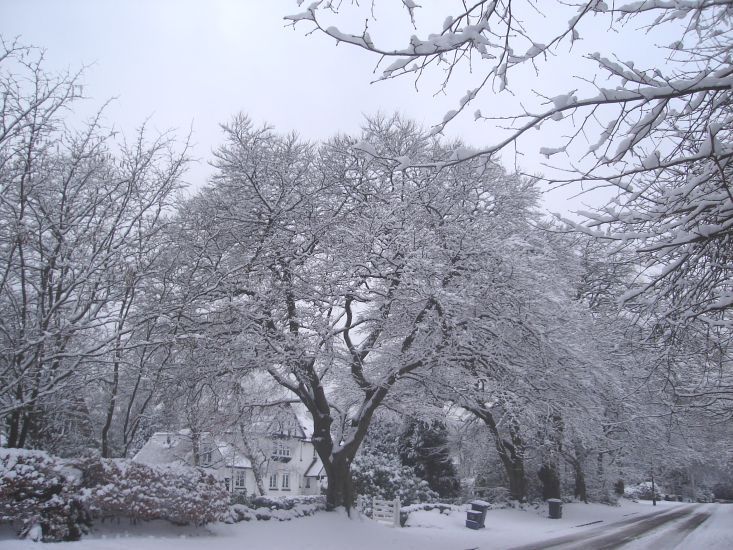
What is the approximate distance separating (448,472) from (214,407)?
16.5 metres

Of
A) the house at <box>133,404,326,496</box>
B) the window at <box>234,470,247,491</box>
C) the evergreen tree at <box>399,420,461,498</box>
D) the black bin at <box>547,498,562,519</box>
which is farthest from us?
the window at <box>234,470,247,491</box>

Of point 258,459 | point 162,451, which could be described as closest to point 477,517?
point 162,451

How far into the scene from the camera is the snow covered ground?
9.07 metres

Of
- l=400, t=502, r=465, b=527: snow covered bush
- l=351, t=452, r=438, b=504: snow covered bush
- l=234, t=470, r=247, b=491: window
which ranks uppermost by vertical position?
l=351, t=452, r=438, b=504: snow covered bush

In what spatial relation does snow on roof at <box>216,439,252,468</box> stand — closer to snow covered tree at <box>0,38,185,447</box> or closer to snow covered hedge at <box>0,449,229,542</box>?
snow covered hedge at <box>0,449,229,542</box>

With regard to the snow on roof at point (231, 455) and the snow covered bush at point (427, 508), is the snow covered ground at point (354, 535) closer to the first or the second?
the snow covered bush at point (427, 508)

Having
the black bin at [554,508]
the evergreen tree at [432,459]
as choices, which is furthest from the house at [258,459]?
the black bin at [554,508]

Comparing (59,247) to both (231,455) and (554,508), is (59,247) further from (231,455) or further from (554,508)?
(231,455)

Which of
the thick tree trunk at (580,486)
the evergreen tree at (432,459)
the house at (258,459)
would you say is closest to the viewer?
the house at (258,459)

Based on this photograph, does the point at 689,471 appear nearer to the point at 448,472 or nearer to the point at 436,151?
the point at 448,472

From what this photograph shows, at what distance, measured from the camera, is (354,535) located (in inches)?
477

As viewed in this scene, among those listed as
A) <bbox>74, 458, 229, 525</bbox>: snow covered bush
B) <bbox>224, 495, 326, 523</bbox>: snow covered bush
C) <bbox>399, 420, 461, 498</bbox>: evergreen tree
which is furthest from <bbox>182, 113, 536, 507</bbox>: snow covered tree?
<bbox>399, 420, 461, 498</bbox>: evergreen tree

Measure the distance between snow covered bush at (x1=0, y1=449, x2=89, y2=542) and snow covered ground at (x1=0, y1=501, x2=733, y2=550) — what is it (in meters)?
0.28

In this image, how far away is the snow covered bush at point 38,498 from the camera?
7.68 meters
